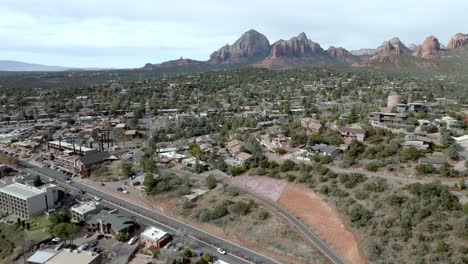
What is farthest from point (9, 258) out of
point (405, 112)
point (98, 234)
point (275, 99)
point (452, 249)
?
point (275, 99)

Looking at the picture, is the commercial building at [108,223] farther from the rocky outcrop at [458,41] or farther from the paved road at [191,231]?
the rocky outcrop at [458,41]

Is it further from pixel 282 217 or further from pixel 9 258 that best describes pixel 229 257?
pixel 9 258

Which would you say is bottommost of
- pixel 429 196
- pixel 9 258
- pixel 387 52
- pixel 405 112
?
pixel 9 258

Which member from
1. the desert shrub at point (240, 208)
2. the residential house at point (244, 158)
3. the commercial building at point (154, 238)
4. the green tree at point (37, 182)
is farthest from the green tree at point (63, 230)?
the residential house at point (244, 158)

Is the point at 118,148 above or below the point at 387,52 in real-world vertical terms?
below

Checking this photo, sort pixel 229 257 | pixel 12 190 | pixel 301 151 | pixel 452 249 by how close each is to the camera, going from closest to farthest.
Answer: pixel 452 249 < pixel 229 257 < pixel 12 190 < pixel 301 151

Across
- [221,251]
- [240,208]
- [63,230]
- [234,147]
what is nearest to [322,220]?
[240,208]

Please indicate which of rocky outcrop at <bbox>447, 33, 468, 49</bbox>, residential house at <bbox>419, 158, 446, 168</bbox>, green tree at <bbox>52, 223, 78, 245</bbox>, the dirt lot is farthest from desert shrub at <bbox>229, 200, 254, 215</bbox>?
rocky outcrop at <bbox>447, 33, 468, 49</bbox>
